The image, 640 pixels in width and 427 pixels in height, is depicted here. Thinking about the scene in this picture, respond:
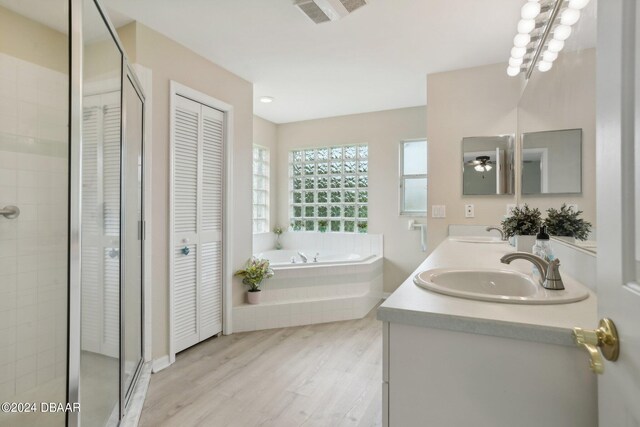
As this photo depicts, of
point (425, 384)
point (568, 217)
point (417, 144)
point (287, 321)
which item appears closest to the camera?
point (425, 384)

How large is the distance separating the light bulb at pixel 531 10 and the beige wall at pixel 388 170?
2274 mm

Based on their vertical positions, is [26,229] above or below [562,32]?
below

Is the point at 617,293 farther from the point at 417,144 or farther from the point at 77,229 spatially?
the point at 417,144

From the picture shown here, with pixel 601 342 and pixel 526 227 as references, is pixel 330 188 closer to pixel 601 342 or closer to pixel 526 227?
pixel 526 227

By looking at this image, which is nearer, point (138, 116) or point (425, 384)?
point (425, 384)

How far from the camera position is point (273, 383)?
2182mm

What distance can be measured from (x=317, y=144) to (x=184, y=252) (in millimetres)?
2757

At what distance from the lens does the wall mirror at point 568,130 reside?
41.7 inches

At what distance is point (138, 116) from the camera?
221 centimetres

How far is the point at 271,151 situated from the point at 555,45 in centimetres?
388

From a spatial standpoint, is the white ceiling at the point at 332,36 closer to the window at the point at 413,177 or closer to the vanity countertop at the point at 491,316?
the window at the point at 413,177

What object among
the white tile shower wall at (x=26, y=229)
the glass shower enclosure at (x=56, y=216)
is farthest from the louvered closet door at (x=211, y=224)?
the white tile shower wall at (x=26, y=229)

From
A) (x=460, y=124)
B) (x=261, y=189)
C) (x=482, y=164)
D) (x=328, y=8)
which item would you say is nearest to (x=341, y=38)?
(x=328, y=8)

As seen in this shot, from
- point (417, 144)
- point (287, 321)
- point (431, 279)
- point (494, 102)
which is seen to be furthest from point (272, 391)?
point (417, 144)
